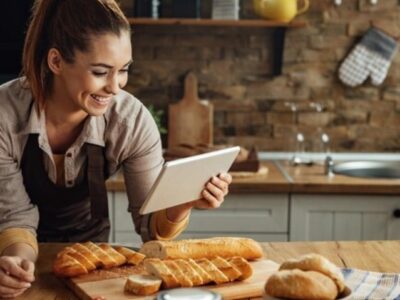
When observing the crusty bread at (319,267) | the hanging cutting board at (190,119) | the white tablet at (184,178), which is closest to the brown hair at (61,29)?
the white tablet at (184,178)

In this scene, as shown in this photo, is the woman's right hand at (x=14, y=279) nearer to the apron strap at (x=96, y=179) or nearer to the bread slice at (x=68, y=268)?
the bread slice at (x=68, y=268)

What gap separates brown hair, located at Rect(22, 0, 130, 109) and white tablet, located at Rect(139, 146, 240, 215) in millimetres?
444

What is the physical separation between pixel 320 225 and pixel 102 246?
1.61 m

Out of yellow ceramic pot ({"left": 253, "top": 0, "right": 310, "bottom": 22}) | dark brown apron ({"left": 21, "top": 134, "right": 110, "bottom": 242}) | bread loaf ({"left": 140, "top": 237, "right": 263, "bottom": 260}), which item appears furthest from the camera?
yellow ceramic pot ({"left": 253, "top": 0, "right": 310, "bottom": 22})

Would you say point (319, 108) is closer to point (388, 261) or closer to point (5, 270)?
point (388, 261)

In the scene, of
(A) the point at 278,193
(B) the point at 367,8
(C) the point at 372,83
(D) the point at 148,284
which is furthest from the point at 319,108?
(D) the point at 148,284

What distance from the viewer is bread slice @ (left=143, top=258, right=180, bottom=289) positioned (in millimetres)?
1777

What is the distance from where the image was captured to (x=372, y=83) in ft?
13.6

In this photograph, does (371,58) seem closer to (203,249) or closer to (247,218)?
(247,218)

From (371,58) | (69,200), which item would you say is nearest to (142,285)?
(69,200)

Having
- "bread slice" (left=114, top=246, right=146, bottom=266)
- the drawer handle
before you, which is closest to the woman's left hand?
"bread slice" (left=114, top=246, right=146, bottom=266)

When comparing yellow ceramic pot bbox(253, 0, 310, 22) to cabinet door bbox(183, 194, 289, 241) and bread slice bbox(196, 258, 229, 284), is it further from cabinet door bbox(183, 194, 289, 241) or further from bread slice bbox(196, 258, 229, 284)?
bread slice bbox(196, 258, 229, 284)

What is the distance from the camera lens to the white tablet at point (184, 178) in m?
1.85

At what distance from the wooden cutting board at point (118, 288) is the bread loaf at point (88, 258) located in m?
0.02
